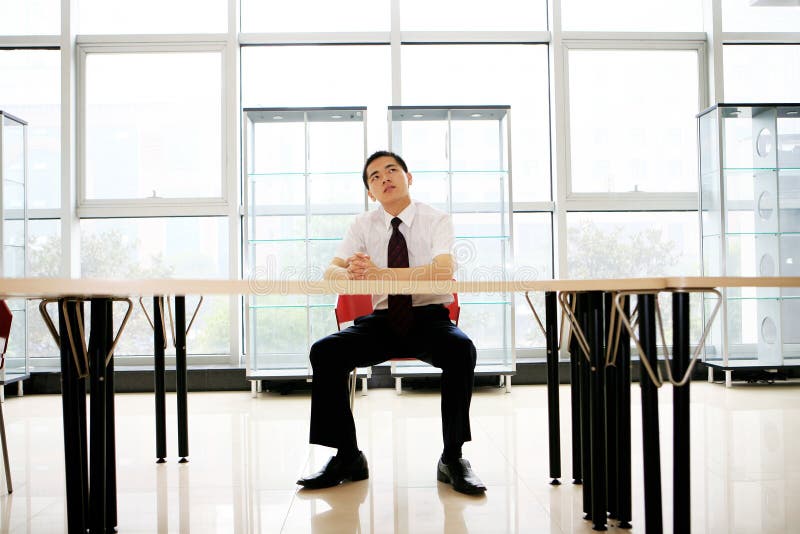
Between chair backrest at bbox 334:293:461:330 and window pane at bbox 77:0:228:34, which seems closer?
chair backrest at bbox 334:293:461:330

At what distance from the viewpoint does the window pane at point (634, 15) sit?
17.7ft

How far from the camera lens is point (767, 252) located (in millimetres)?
4938

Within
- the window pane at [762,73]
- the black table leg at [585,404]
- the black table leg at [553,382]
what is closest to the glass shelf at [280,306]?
the black table leg at [553,382]

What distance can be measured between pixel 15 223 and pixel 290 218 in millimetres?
2046

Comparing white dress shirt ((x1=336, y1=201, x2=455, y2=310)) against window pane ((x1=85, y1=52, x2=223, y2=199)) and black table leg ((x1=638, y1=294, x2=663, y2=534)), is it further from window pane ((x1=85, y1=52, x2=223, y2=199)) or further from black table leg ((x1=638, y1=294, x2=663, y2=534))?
window pane ((x1=85, y1=52, x2=223, y2=199))

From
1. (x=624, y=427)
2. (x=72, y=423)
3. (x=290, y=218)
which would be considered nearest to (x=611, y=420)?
(x=624, y=427)

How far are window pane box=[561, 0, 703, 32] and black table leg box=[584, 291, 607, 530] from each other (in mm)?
4091

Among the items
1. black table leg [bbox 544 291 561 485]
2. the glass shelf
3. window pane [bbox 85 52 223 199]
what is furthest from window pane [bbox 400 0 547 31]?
black table leg [bbox 544 291 561 485]

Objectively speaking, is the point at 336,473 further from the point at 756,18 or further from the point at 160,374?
the point at 756,18

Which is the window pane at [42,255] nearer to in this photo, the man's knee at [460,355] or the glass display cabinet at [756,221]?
the man's knee at [460,355]

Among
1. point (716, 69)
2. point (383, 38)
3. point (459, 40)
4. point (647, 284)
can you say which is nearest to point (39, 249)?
point (383, 38)

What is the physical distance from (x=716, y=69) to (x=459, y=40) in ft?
7.07

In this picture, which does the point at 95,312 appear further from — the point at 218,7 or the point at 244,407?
the point at 218,7

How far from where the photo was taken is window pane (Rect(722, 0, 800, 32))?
212 inches
